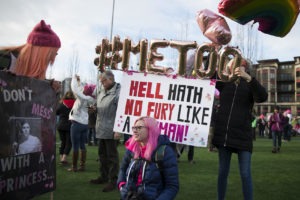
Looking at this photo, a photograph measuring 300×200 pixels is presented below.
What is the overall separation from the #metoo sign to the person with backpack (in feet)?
3.10

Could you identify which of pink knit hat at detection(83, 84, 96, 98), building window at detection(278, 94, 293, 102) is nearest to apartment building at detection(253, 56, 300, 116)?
building window at detection(278, 94, 293, 102)

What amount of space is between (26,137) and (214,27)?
8.16 ft

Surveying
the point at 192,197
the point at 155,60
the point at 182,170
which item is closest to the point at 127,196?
the point at 155,60

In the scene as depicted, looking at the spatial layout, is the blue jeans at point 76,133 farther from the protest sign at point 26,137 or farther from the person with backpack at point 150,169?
the person with backpack at point 150,169

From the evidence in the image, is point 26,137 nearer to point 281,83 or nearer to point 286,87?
point 286,87

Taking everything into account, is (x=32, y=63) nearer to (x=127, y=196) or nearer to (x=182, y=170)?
(x=127, y=196)

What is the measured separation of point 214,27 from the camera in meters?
4.09

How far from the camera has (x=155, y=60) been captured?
14.0 ft

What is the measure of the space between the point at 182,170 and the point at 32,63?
5.11 metres

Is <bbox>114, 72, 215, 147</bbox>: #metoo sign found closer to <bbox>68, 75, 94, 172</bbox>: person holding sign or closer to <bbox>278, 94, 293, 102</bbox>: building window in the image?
<bbox>68, 75, 94, 172</bbox>: person holding sign

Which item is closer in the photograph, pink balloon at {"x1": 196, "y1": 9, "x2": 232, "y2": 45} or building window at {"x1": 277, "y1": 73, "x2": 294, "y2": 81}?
pink balloon at {"x1": 196, "y1": 9, "x2": 232, "y2": 45}

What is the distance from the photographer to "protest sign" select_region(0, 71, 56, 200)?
2861 millimetres

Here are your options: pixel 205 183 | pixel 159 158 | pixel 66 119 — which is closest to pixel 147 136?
pixel 159 158

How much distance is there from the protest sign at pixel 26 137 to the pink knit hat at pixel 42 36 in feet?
1.18
